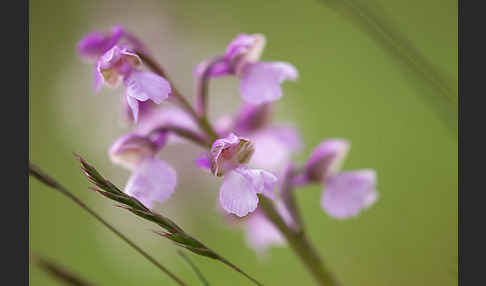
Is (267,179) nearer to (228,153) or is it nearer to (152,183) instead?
(228,153)

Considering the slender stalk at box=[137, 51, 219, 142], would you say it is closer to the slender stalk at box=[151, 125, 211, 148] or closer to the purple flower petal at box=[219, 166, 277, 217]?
the slender stalk at box=[151, 125, 211, 148]

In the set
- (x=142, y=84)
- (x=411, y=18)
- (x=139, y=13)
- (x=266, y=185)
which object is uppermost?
(x=139, y=13)

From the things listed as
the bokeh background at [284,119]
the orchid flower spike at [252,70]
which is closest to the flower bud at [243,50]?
the orchid flower spike at [252,70]

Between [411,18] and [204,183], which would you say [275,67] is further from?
[411,18]

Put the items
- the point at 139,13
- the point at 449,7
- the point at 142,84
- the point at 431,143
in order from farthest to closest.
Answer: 1. the point at 139,13
2. the point at 449,7
3. the point at 431,143
4. the point at 142,84

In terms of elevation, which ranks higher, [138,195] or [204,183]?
[204,183]

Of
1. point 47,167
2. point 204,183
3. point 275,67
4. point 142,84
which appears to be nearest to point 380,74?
point 204,183

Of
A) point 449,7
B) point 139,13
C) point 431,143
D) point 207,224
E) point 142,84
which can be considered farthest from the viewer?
point 139,13
